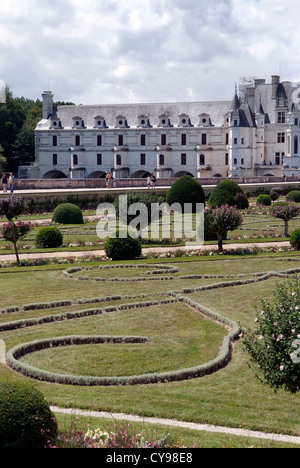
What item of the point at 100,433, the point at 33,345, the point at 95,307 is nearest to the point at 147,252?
the point at 95,307

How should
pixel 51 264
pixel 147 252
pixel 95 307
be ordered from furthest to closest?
pixel 147 252 < pixel 51 264 < pixel 95 307

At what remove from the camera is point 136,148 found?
75.9m

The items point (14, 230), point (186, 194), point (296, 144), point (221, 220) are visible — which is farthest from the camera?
point (296, 144)

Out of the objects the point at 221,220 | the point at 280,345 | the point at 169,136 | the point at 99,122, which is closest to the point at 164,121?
the point at 169,136

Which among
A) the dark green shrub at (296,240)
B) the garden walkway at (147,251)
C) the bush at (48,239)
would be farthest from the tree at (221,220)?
the bush at (48,239)

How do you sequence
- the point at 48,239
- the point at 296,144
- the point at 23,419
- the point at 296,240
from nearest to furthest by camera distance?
the point at 23,419
the point at 296,240
the point at 48,239
the point at 296,144

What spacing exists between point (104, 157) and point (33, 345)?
6481 cm

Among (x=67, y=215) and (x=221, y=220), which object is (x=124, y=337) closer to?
(x=221, y=220)

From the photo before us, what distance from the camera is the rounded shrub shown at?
38656 millimetres

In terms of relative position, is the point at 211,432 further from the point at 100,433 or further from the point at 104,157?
the point at 104,157

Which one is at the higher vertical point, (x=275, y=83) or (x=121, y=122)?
(x=275, y=83)

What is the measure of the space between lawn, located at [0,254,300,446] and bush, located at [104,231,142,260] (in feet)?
3.38

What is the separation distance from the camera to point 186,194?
38719 mm

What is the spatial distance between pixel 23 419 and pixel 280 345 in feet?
12.1
